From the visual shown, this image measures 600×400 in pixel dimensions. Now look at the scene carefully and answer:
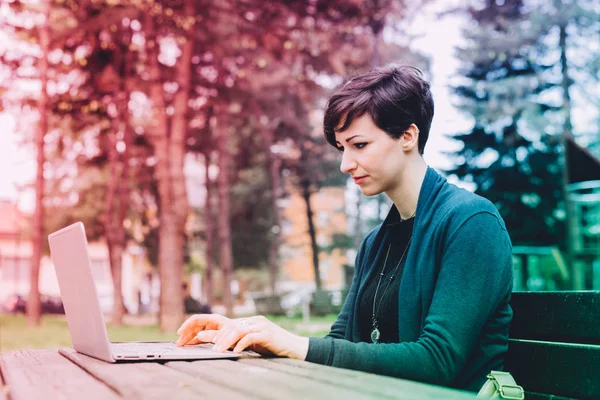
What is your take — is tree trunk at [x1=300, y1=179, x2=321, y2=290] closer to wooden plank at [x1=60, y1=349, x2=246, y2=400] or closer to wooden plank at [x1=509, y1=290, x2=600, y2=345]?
wooden plank at [x1=509, y1=290, x2=600, y2=345]

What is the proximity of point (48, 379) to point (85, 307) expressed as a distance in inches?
14.1

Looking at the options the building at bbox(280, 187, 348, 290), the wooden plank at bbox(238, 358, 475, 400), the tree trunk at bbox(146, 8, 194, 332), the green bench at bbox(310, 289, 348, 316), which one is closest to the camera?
the wooden plank at bbox(238, 358, 475, 400)

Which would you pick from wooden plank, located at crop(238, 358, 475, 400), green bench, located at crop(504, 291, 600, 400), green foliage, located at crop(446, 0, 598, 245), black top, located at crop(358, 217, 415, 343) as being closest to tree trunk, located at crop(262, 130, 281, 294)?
green foliage, located at crop(446, 0, 598, 245)

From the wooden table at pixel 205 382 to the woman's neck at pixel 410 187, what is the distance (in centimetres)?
94

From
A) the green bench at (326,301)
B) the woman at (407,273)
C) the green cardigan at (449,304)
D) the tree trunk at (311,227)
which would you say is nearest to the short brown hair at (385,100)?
the woman at (407,273)

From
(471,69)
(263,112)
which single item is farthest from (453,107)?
(263,112)

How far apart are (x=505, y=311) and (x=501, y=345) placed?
0.11m

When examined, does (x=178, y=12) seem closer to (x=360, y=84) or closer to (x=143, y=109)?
(x=143, y=109)

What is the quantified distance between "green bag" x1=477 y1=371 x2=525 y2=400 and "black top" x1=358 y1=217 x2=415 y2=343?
0.53 meters

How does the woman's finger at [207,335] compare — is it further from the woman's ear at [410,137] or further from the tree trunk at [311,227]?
the tree trunk at [311,227]

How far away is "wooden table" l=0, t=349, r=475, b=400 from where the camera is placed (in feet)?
4.25

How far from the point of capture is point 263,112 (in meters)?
17.8

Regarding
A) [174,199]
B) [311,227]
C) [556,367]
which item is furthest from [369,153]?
[311,227]

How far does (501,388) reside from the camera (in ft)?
6.28
